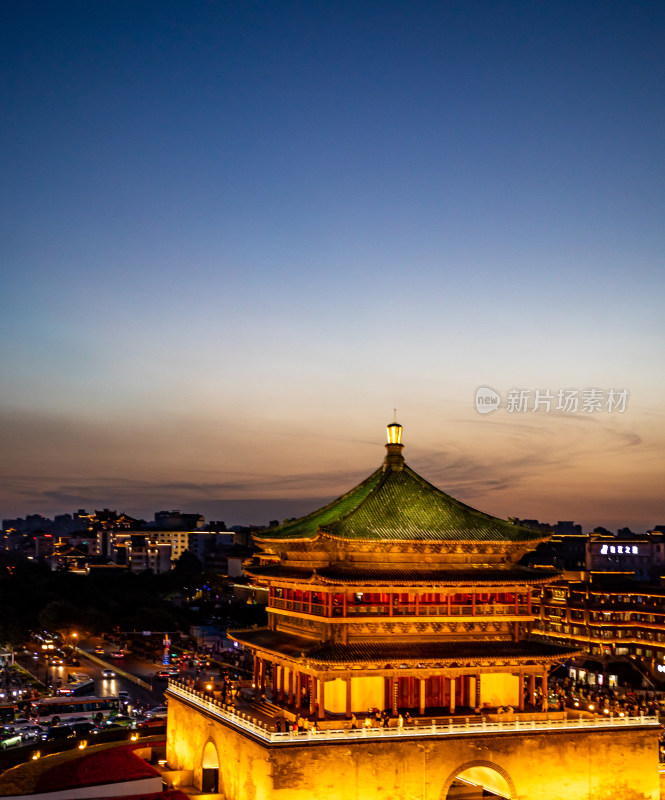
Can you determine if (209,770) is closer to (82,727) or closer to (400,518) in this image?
(400,518)

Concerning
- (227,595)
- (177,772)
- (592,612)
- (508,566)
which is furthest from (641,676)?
(227,595)

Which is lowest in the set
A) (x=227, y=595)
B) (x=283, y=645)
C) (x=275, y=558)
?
(x=227, y=595)

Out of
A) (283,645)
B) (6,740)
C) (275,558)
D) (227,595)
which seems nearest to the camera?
(283,645)

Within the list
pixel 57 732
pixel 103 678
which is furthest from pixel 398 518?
pixel 103 678

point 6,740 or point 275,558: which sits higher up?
point 275,558

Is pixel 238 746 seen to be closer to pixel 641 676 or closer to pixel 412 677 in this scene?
pixel 412 677

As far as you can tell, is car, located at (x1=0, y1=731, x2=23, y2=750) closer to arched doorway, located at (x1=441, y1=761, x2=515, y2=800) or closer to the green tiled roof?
the green tiled roof

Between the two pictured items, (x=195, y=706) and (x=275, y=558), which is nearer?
(x=195, y=706)

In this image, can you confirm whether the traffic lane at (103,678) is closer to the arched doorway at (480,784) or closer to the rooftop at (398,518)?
the rooftop at (398,518)

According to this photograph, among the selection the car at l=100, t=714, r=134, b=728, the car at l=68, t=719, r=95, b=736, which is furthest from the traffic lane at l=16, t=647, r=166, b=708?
the car at l=68, t=719, r=95, b=736
